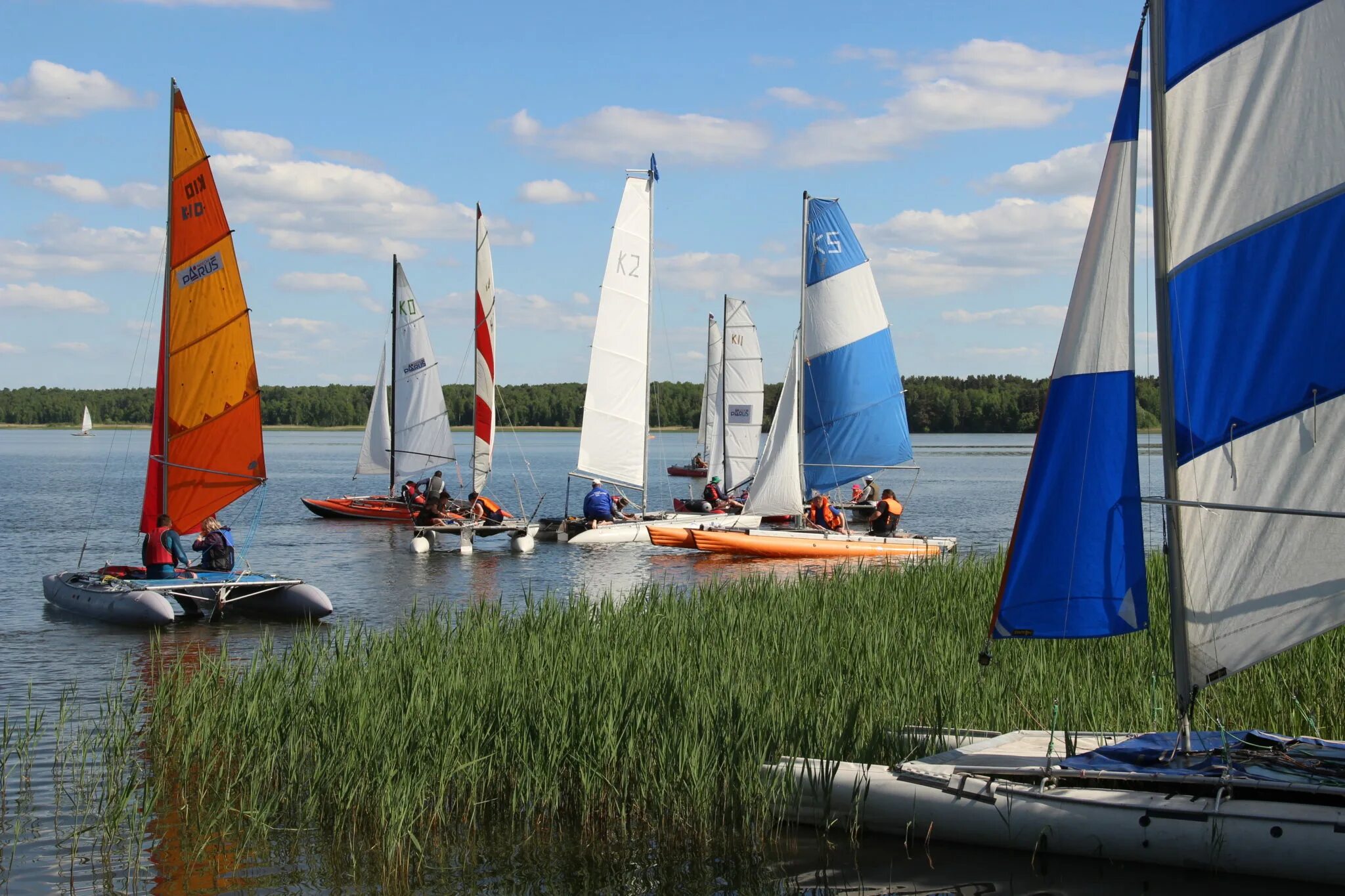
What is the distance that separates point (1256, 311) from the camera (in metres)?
7.40

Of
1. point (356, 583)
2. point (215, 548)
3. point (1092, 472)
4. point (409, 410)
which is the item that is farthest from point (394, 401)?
point (1092, 472)

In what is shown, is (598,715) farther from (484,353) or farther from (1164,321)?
(484,353)

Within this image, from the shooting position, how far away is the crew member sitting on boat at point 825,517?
27766 millimetres

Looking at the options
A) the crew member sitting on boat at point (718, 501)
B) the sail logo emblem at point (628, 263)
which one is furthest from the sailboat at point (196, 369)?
the crew member sitting on boat at point (718, 501)

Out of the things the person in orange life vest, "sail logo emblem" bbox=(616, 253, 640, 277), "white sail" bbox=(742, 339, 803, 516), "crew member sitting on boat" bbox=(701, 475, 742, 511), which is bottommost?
the person in orange life vest

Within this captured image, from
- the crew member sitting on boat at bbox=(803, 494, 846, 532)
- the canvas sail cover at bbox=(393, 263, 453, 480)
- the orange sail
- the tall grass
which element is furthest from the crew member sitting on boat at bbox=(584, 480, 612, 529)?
the tall grass

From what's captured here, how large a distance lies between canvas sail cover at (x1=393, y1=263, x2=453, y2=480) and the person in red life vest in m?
20.5

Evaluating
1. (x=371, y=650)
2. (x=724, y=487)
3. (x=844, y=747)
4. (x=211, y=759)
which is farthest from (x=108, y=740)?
(x=724, y=487)

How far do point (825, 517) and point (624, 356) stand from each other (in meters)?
7.12

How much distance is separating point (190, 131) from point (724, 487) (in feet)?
77.5

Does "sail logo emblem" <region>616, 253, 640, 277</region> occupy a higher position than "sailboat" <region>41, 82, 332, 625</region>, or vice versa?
"sail logo emblem" <region>616, 253, 640, 277</region>

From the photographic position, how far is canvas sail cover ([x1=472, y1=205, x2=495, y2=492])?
36.9 meters

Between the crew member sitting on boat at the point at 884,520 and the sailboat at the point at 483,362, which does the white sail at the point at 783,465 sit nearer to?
the crew member sitting on boat at the point at 884,520

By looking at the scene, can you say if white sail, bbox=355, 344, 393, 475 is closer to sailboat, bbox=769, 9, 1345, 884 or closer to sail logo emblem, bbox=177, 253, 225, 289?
sail logo emblem, bbox=177, 253, 225, 289
